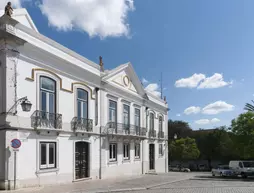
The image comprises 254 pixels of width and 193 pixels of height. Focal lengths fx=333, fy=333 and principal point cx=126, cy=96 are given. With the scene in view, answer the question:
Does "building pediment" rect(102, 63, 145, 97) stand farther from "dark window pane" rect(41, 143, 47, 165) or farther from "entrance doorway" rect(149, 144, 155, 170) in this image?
"dark window pane" rect(41, 143, 47, 165)

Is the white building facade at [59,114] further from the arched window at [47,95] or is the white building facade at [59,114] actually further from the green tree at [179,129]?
the green tree at [179,129]

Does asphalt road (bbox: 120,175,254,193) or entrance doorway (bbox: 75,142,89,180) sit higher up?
entrance doorway (bbox: 75,142,89,180)

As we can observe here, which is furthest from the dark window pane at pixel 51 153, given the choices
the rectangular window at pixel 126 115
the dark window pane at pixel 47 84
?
the rectangular window at pixel 126 115

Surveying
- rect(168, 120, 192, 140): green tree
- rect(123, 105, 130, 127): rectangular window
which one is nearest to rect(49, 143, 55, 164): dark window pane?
rect(123, 105, 130, 127): rectangular window

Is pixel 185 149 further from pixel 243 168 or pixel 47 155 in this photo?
pixel 47 155

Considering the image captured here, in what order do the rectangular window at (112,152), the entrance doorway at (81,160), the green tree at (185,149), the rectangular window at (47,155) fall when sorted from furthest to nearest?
the green tree at (185,149), the rectangular window at (112,152), the entrance doorway at (81,160), the rectangular window at (47,155)

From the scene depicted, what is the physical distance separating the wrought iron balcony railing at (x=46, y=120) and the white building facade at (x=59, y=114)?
0.04 metres

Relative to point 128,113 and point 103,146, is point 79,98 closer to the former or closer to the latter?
point 103,146

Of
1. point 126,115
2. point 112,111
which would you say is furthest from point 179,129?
point 112,111

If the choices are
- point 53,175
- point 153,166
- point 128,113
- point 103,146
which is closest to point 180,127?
point 153,166

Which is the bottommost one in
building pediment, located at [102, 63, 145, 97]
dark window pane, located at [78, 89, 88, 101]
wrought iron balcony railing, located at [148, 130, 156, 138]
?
wrought iron balcony railing, located at [148, 130, 156, 138]

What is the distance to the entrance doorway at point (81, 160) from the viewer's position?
801 inches

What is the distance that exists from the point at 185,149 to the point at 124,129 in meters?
34.7

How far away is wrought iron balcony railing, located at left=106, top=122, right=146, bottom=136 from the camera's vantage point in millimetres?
23859
